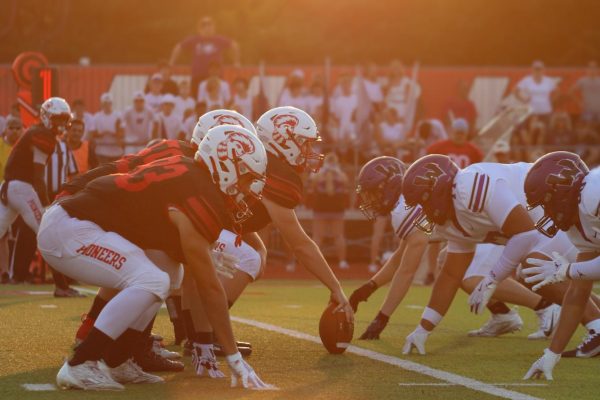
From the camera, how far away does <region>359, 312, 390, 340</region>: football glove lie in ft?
29.6

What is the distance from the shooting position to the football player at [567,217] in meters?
6.73

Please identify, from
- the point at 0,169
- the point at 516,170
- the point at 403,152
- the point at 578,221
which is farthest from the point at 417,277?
the point at 578,221

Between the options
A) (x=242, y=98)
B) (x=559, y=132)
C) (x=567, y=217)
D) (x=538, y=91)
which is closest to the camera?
(x=567, y=217)

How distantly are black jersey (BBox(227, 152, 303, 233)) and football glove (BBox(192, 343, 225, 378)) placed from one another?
1028 millimetres

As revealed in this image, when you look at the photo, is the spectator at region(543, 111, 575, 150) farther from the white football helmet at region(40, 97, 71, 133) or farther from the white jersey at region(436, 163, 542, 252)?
the white jersey at region(436, 163, 542, 252)

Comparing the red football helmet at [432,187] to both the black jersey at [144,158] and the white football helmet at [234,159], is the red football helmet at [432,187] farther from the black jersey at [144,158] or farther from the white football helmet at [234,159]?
the white football helmet at [234,159]

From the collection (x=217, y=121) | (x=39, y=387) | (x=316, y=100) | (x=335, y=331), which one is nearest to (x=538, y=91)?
(x=316, y=100)

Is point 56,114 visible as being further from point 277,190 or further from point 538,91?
point 538,91

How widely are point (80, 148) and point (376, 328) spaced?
21.6 ft

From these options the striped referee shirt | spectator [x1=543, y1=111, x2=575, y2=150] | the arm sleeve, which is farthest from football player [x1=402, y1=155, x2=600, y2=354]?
spectator [x1=543, y1=111, x2=575, y2=150]

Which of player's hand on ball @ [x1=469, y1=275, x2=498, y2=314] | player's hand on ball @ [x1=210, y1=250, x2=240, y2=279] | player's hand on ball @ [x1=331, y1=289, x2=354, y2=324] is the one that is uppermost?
player's hand on ball @ [x1=210, y1=250, x2=240, y2=279]

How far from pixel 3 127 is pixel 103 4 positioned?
14163mm

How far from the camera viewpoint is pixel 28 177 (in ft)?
42.0

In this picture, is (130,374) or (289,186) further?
(289,186)
